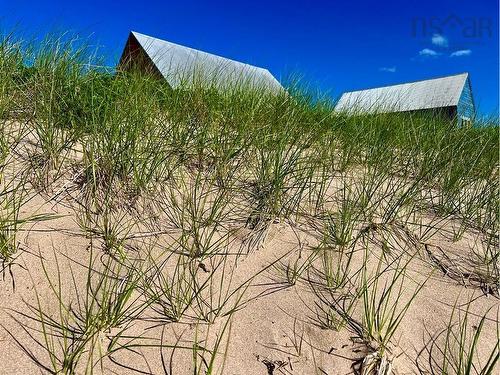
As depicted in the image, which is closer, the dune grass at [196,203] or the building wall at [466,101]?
the dune grass at [196,203]

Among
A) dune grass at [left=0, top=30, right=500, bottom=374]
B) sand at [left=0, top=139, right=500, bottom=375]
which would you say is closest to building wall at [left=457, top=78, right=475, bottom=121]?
dune grass at [left=0, top=30, right=500, bottom=374]

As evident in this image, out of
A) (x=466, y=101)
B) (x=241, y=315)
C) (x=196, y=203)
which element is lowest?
(x=241, y=315)

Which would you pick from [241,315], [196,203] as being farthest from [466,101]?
[241,315]

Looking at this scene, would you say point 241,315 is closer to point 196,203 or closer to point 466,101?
point 196,203

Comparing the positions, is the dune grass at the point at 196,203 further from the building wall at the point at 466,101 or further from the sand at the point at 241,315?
the building wall at the point at 466,101

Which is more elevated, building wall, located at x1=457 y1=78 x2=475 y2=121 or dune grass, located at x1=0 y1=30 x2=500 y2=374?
building wall, located at x1=457 y1=78 x2=475 y2=121

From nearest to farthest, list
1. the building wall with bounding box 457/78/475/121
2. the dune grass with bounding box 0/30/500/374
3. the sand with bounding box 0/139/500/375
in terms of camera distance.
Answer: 1. the sand with bounding box 0/139/500/375
2. the dune grass with bounding box 0/30/500/374
3. the building wall with bounding box 457/78/475/121

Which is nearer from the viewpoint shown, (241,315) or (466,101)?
(241,315)

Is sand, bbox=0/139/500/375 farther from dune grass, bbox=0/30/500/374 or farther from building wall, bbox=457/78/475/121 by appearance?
building wall, bbox=457/78/475/121

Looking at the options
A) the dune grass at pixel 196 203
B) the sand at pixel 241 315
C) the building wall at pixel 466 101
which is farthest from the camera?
the building wall at pixel 466 101

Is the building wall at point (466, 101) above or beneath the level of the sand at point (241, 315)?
above

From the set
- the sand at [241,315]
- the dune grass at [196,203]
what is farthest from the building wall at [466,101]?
the sand at [241,315]

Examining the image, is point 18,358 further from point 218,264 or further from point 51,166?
point 51,166

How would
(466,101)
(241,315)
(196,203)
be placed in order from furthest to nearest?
1. (466,101)
2. (196,203)
3. (241,315)
